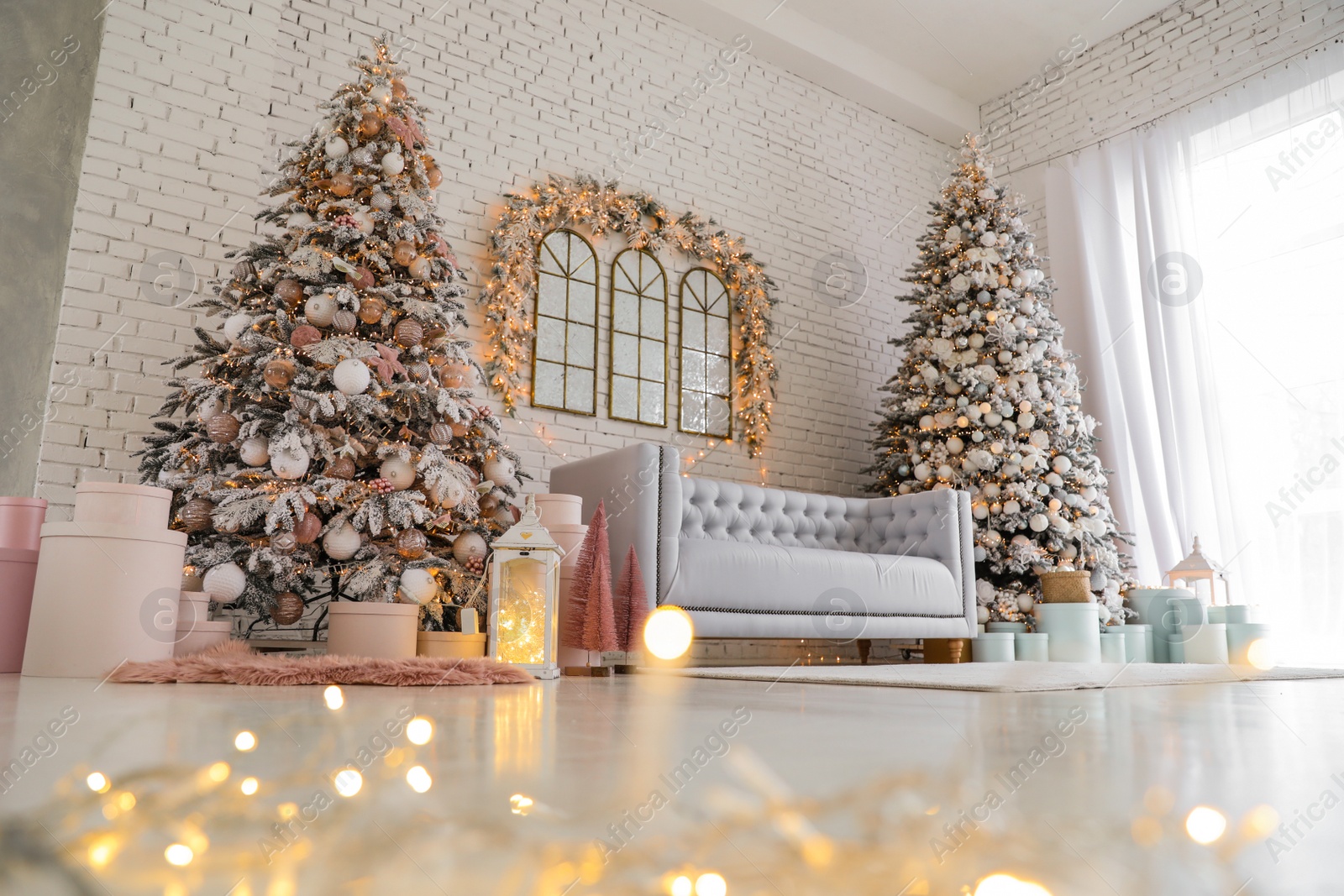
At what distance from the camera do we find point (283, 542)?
271 centimetres

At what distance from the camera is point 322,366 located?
9.73 feet

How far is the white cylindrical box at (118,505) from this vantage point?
2080 mm

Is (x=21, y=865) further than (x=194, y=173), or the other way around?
(x=194, y=173)

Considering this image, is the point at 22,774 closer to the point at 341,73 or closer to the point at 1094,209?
the point at 341,73

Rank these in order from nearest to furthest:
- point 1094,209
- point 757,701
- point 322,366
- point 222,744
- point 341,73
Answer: point 222,744 → point 757,701 → point 322,366 → point 341,73 → point 1094,209

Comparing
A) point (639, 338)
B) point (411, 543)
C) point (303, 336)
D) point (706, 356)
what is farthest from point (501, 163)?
point (411, 543)

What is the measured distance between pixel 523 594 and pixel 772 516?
220cm

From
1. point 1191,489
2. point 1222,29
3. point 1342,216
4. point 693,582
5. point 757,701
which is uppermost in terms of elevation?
point 1222,29

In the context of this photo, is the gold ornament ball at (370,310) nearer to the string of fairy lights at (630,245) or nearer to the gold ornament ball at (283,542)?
the gold ornament ball at (283,542)

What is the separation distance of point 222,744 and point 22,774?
221 mm

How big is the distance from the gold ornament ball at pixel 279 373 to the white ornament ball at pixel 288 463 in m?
0.25

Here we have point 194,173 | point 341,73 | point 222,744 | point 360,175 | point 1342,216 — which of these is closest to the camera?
point 222,744

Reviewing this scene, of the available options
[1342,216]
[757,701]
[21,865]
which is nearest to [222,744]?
[21,865]

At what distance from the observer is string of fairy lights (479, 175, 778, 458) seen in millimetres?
4312
